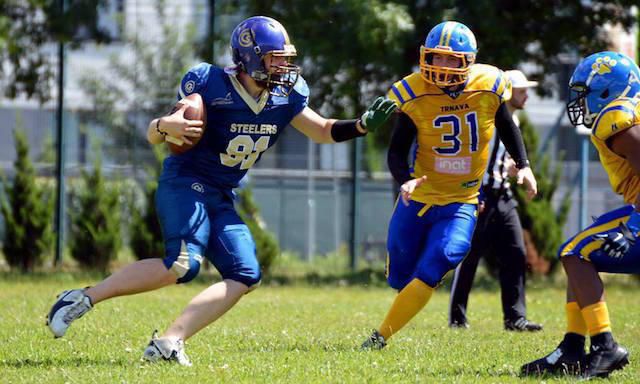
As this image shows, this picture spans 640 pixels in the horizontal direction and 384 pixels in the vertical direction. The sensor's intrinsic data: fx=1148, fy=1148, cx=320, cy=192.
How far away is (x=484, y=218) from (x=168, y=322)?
8.42ft

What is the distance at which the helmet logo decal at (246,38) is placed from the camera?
6336mm

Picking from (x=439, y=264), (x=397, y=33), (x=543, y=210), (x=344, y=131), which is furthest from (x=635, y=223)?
(x=543, y=210)

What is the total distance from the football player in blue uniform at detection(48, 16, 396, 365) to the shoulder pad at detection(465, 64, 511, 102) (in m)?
0.74

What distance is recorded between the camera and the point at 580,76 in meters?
5.92

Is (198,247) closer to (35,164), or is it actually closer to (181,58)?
(35,164)

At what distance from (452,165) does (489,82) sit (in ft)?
1.85

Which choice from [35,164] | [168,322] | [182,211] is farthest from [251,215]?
[182,211]

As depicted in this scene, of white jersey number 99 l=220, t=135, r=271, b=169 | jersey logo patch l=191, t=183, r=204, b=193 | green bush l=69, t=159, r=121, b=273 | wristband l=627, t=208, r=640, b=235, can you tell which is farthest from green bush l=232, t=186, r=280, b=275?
wristband l=627, t=208, r=640, b=235

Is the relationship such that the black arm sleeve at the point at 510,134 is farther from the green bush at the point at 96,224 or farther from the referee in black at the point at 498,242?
the green bush at the point at 96,224

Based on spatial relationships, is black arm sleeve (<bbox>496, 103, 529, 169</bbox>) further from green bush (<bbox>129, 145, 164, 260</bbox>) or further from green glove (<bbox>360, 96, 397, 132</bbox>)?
green bush (<bbox>129, 145, 164, 260</bbox>)

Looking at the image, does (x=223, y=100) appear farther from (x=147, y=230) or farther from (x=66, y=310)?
(x=147, y=230)

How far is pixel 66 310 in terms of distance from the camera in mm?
6008

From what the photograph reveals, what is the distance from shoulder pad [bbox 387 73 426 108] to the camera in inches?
278

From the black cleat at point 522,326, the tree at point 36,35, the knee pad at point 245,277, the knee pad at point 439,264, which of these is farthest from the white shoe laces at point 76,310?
the tree at point 36,35
